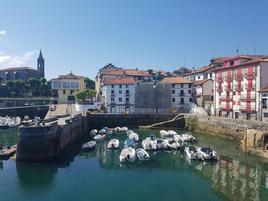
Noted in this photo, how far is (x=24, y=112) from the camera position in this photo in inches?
4122

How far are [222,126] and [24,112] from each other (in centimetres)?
6505

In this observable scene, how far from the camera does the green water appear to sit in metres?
33.2

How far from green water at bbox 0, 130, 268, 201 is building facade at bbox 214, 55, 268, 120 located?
60.3 feet

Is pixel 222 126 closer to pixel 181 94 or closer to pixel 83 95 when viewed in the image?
pixel 181 94

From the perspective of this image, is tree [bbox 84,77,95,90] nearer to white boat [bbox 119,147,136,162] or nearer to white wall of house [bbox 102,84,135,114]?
white wall of house [bbox 102,84,135,114]

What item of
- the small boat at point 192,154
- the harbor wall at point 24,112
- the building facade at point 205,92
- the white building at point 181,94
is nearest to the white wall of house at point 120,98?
the white building at point 181,94

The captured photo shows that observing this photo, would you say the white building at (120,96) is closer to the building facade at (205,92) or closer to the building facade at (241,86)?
the building facade at (205,92)

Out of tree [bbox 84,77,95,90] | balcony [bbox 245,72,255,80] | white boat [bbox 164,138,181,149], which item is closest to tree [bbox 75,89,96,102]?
tree [bbox 84,77,95,90]

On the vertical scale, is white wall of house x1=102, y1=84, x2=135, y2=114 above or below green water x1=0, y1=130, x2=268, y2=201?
above

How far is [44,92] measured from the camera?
14512 cm

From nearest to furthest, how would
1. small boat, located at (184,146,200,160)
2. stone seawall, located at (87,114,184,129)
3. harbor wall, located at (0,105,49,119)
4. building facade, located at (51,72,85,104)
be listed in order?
small boat, located at (184,146,200,160), stone seawall, located at (87,114,184,129), harbor wall, located at (0,105,49,119), building facade, located at (51,72,85,104)

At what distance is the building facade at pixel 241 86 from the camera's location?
6421 cm

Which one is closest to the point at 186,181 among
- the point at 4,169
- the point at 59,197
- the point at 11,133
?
the point at 59,197

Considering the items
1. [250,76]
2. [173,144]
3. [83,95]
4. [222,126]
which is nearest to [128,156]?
[173,144]
